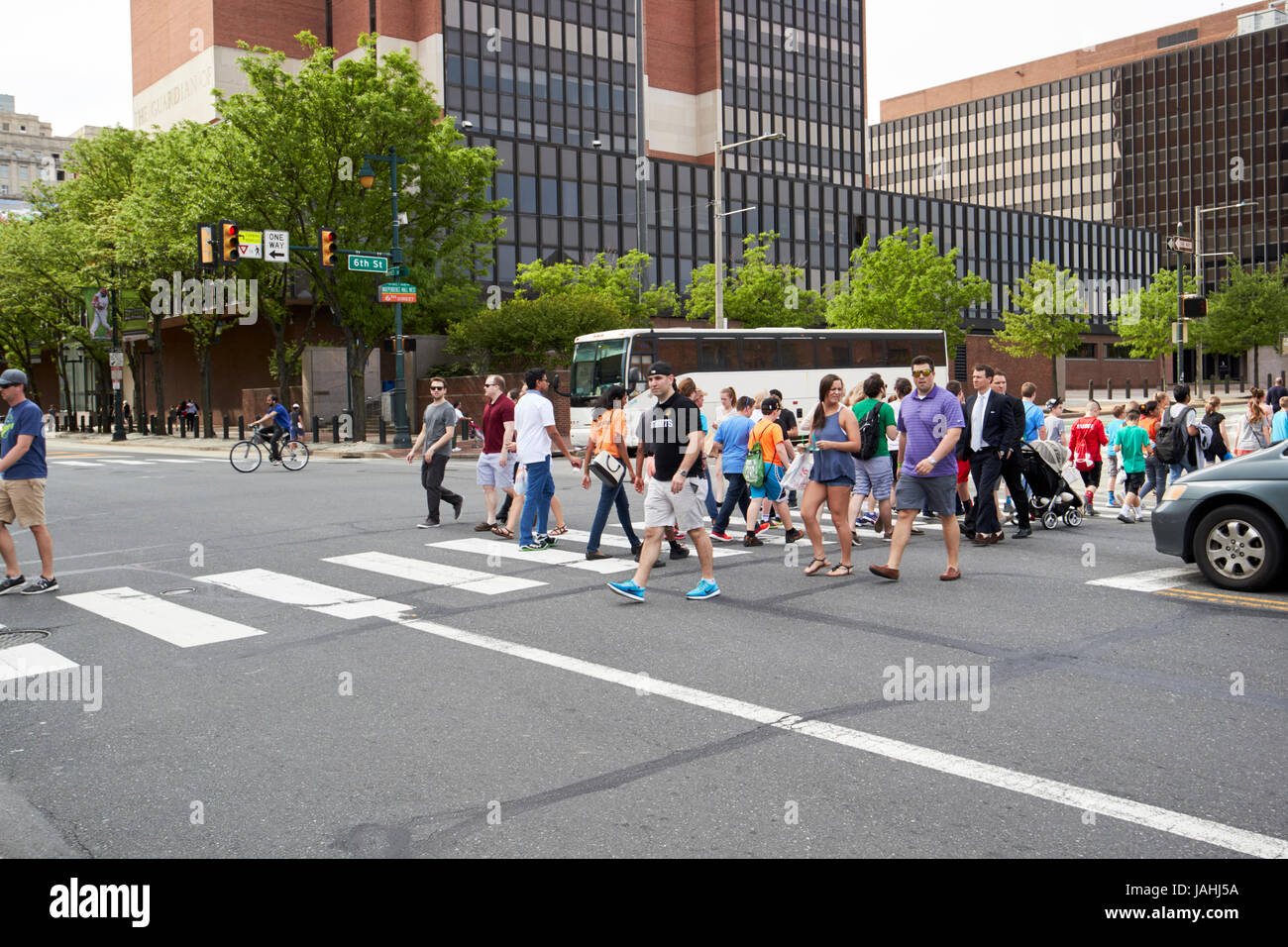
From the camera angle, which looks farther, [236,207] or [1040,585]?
[236,207]

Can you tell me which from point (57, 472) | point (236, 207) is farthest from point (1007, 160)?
point (57, 472)

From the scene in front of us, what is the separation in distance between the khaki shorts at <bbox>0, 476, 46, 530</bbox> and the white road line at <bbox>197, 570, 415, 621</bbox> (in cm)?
157

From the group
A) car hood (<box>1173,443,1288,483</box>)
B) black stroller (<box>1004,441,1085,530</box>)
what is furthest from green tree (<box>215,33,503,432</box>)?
car hood (<box>1173,443,1288,483</box>)

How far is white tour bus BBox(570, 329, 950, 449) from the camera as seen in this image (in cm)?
3089

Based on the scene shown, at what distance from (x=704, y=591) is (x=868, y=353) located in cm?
2788

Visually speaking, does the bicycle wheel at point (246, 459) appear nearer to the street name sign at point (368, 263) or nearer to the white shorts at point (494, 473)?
the street name sign at point (368, 263)

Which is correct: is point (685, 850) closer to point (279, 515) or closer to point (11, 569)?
point (11, 569)

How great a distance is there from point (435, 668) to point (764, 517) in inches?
306

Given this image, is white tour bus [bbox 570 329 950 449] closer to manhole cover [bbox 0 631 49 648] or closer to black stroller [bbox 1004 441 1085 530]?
black stroller [bbox 1004 441 1085 530]

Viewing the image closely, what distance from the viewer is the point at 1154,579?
9.73 metres

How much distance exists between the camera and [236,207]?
36531mm

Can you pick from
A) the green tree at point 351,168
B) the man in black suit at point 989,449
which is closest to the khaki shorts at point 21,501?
the man in black suit at point 989,449

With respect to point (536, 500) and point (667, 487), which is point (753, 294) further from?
point (667, 487)

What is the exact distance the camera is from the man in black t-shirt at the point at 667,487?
891 cm
